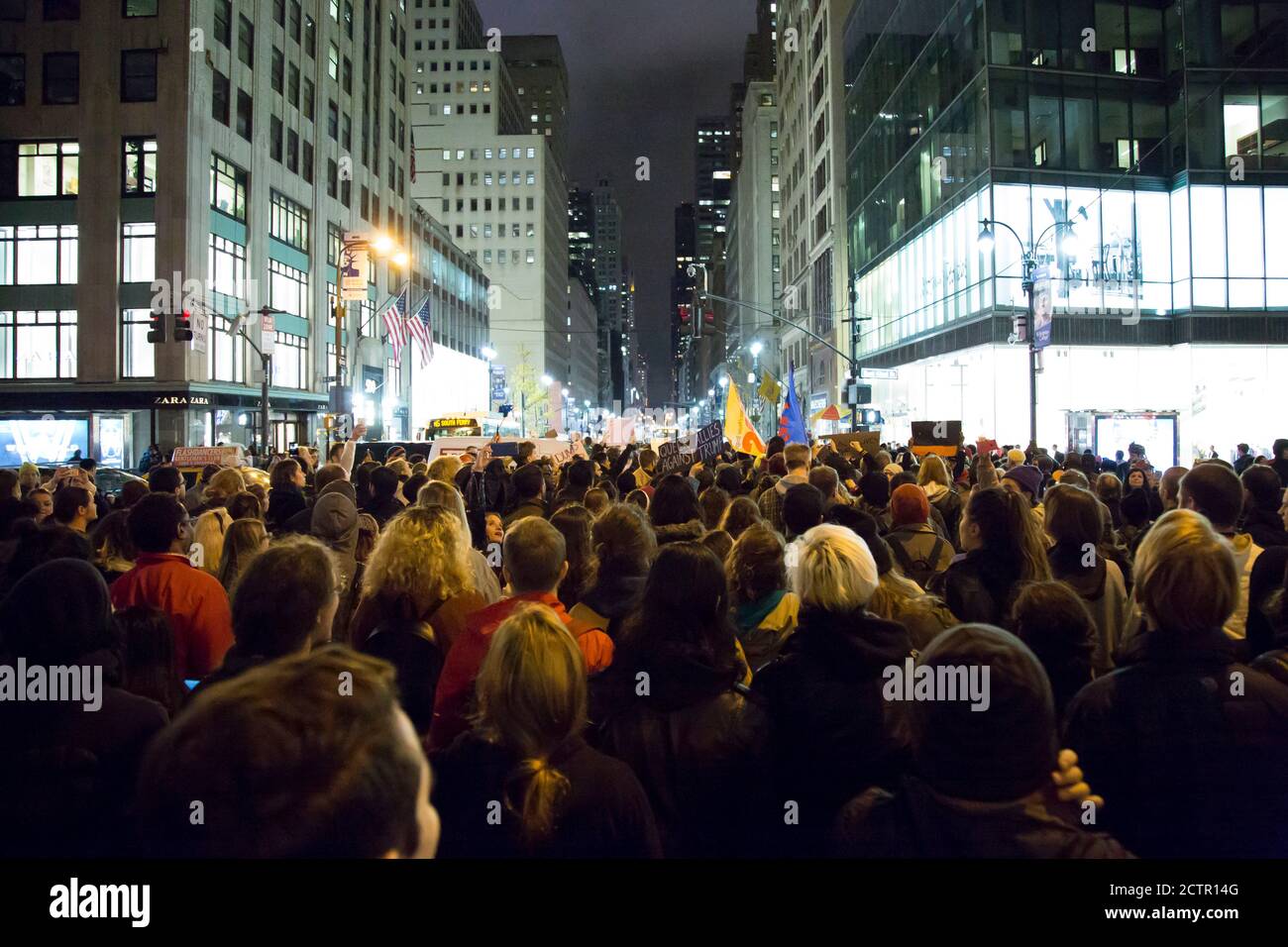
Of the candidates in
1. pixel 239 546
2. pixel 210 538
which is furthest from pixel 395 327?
pixel 239 546

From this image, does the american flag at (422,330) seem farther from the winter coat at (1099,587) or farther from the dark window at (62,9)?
the winter coat at (1099,587)

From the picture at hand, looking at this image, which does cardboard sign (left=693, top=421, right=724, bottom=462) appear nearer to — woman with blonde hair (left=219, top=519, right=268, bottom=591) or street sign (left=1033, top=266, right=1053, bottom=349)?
street sign (left=1033, top=266, right=1053, bottom=349)

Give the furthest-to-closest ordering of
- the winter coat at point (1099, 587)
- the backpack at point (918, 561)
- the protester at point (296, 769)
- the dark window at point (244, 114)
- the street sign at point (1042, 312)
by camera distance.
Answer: the dark window at point (244, 114) < the street sign at point (1042, 312) < the backpack at point (918, 561) < the winter coat at point (1099, 587) < the protester at point (296, 769)

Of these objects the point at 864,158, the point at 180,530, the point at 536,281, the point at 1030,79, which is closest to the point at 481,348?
the point at 536,281

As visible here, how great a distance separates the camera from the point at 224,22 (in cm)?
4425

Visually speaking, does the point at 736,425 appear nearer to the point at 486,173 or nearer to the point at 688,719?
the point at 688,719

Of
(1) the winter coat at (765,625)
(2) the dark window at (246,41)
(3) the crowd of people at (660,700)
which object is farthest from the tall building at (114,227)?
(1) the winter coat at (765,625)

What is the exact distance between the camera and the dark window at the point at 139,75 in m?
40.8

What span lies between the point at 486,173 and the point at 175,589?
486ft

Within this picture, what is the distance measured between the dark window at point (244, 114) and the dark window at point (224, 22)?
7.70ft

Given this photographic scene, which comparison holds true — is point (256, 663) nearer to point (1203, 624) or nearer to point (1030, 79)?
point (1203, 624)

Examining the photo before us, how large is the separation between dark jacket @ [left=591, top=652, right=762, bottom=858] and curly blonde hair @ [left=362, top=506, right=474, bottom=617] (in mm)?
1339

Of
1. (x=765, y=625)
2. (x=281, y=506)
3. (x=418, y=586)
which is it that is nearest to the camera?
(x=418, y=586)

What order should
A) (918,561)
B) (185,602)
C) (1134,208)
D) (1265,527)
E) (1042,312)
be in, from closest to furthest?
1. (185,602)
2. (1265,527)
3. (918,561)
4. (1042,312)
5. (1134,208)
